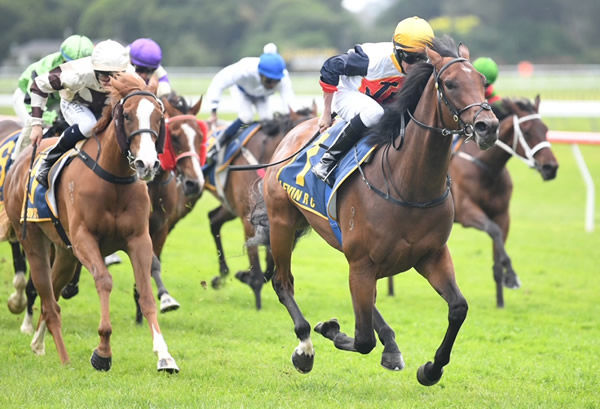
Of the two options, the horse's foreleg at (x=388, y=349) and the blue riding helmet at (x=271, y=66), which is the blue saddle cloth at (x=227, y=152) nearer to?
the blue riding helmet at (x=271, y=66)

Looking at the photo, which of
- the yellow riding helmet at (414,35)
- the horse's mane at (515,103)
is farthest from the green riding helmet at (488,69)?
the yellow riding helmet at (414,35)

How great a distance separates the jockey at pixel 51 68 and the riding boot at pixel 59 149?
649 millimetres

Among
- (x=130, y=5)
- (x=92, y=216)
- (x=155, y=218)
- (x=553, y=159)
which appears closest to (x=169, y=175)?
(x=155, y=218)

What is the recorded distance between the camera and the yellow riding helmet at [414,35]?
16.2 ft

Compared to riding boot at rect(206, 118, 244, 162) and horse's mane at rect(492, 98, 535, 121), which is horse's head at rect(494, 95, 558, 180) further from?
riding boot at rect(206, 118, 244, 162)

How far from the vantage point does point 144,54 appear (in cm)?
780

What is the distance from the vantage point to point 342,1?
60406 millimetres

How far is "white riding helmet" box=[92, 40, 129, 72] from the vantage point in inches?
237

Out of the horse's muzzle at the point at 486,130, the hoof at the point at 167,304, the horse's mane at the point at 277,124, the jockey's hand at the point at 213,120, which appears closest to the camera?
the horse's muzzle at the point at 486,130

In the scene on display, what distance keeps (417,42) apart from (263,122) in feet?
13.6

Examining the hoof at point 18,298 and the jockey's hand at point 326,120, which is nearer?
the jockey's hand at point 326,120

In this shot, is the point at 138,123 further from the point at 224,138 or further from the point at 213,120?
the point at 213,120

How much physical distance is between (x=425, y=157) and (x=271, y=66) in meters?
4.19

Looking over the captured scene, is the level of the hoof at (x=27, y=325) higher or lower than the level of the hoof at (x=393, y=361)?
lower
